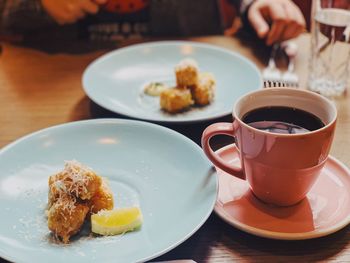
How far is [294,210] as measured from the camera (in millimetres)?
703

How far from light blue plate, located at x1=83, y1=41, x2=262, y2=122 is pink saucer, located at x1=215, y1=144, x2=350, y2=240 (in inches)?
8.6

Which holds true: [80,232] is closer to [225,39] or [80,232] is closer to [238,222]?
[238,222]

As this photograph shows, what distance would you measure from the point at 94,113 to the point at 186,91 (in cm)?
19

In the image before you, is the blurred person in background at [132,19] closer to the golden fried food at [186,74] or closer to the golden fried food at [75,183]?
the golden fried food at [186,74]

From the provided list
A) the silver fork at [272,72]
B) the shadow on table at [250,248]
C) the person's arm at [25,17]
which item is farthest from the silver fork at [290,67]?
the person's arm at [25,17]

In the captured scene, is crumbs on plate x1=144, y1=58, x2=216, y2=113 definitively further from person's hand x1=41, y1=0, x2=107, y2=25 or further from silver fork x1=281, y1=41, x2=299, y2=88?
person's hand x1=41, y1=0, x2=107, y2=25

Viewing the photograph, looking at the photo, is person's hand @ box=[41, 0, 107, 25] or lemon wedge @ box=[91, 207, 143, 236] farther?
person's hand @ box=[41, 0, 107, 25]

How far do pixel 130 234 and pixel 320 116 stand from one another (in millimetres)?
311

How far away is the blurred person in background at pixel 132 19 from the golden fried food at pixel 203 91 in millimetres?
317

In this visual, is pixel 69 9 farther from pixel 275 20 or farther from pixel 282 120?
pixel 282 120

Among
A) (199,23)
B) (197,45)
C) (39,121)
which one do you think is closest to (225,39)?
(197,45)

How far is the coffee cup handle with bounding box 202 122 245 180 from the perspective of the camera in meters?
0.72

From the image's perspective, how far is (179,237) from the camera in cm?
64

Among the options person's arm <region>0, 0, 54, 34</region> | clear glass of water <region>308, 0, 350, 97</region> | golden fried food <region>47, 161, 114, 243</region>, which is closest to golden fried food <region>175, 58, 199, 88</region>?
clear glass of water <region>308, 0, 350, 97</region>
